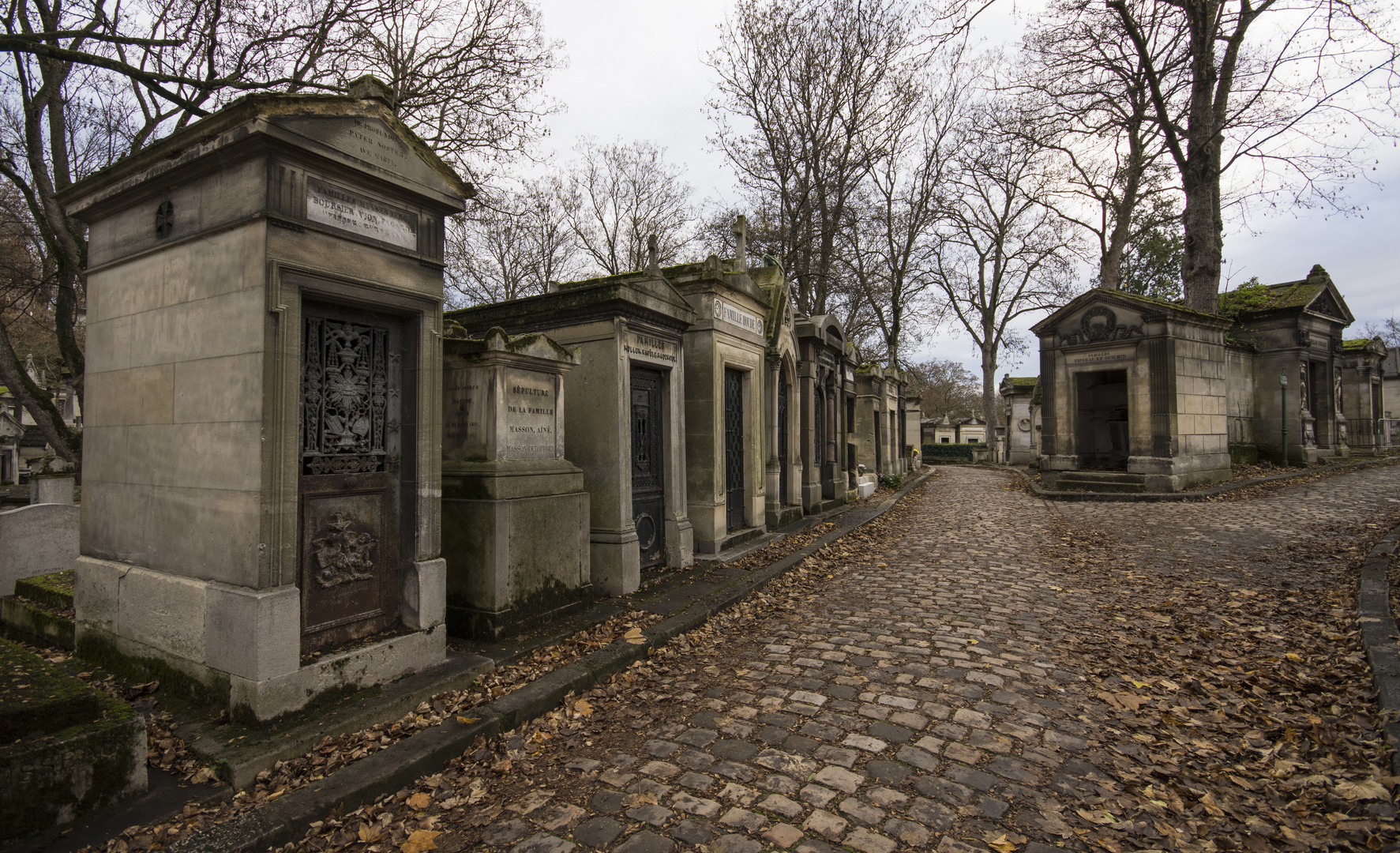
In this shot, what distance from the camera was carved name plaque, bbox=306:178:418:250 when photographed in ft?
11.5

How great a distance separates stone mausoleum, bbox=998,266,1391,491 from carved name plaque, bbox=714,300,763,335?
8842 mm

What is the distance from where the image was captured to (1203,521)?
970cm

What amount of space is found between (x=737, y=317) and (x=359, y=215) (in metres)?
5.43

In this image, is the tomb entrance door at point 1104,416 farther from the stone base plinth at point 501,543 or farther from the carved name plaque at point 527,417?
the stone base plinth at point 501,543

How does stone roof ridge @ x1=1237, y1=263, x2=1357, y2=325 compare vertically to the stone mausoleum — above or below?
above

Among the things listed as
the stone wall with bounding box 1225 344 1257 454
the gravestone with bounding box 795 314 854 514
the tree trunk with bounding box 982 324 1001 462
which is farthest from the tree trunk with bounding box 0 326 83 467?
the tree trunk with bounding box 982 324 1001 462

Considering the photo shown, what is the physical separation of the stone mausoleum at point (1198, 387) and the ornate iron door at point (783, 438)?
710 centimetres

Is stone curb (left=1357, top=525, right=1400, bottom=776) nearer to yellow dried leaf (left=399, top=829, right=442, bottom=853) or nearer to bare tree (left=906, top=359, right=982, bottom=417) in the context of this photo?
yellow dried leaf (left=399, top=829, right=442, bottom=853)

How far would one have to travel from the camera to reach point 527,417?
4996 mm

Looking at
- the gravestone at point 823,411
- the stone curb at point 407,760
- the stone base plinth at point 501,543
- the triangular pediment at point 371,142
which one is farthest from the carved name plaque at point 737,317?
the triangular pediment at point 371,142

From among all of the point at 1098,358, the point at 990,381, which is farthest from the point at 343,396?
the point at 990,381

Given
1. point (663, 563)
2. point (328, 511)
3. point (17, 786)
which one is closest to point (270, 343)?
point (328, 511)

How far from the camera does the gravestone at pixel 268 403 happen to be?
3.26m

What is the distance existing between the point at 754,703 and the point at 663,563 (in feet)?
10.9
